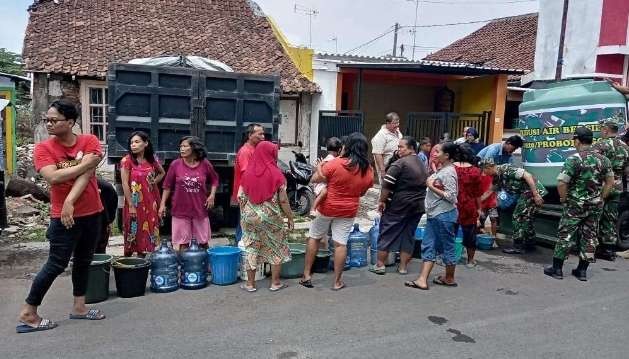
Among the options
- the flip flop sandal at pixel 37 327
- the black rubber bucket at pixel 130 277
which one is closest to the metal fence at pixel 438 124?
the black rubber bucket at pixel 130 277

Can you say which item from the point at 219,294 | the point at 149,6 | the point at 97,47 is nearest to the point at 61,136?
the point at 219,294

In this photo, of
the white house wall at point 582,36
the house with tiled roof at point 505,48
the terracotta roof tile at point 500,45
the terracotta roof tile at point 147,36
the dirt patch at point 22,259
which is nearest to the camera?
the dirt patch at point 22,259

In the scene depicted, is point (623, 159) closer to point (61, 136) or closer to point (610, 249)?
point (610, 249)

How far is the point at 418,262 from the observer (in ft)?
21.7

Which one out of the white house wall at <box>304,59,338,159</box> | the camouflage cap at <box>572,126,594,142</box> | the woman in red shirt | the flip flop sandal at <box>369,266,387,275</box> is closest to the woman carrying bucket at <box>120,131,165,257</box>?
the flip flop sandal at <box>369,266,387,275</box>

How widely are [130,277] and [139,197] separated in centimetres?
104

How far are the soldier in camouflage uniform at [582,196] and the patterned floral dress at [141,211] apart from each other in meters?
4.61

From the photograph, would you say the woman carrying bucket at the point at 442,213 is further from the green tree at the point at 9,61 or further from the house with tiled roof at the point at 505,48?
the green tree at the point at 9,61

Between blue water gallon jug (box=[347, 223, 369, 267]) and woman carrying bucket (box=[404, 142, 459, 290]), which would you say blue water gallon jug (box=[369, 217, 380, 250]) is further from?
woman carrying bucket (box=[404, 142, 459, 290])

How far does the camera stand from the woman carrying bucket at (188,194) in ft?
18.4

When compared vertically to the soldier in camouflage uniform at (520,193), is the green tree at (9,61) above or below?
above

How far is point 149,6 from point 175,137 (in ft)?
38.3

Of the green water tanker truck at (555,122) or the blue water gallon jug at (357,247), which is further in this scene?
the green water tanker truck at (555,122)

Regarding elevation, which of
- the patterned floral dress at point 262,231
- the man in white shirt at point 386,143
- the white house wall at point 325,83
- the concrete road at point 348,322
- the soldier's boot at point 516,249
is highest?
the white house wall at point 325,83
